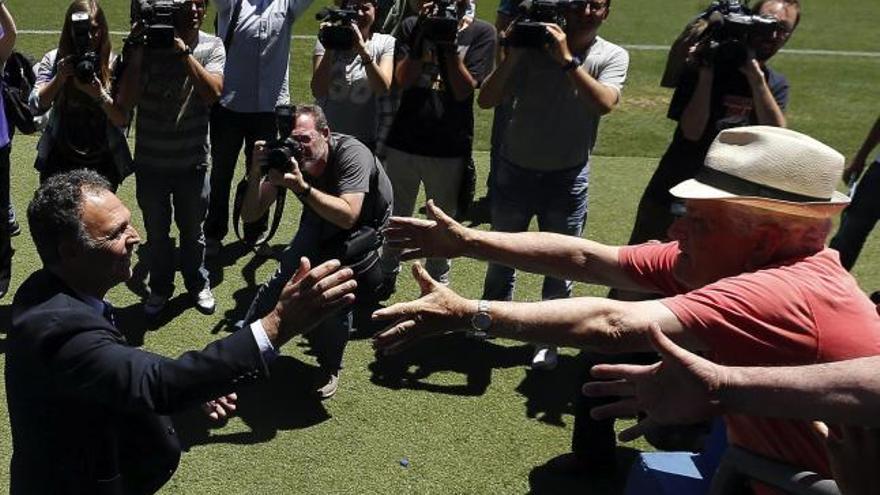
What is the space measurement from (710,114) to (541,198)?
41.7 inches

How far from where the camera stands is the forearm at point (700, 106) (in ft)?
17.2

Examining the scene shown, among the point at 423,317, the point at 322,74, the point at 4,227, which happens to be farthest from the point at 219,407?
the point at 322,74

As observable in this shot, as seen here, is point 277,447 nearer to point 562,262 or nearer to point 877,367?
point 562,262

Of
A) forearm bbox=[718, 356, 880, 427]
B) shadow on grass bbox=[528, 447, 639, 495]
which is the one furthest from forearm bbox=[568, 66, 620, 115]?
forearm bbox=[718, 356, 880, 427]

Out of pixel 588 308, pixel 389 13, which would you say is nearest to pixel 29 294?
pixel 588 308

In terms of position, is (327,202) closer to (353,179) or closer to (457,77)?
(353,179)

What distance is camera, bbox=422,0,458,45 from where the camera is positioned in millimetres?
5758

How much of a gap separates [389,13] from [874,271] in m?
4.42

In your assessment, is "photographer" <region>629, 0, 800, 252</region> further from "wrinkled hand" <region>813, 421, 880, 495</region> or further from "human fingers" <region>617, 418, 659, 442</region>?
"wrinkled hand" <region>813, 421, 880, 495</region>

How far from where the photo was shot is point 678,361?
2.18 metres

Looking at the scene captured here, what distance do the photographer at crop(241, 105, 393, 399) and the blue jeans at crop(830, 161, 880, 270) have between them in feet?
10.4

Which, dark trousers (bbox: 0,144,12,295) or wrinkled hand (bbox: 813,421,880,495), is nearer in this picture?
wrinkled hand (bbox: 813,421,880,495)

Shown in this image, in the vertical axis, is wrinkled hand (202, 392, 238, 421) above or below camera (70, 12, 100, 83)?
below

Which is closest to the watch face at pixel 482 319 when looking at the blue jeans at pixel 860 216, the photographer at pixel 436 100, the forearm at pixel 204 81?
the photographer at pixel 436 100
